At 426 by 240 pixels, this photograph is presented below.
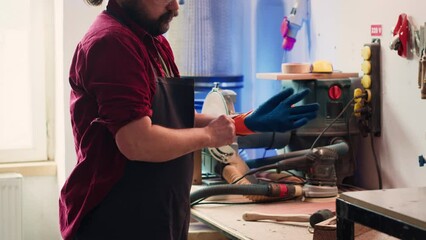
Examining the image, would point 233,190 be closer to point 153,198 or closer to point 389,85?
point 153,198

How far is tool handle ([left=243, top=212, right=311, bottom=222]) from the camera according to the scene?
1620mm

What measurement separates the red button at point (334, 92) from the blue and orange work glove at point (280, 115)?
1.63ft

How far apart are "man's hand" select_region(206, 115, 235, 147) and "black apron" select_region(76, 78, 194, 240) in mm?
89

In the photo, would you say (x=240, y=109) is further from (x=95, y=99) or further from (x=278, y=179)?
(x=95, y=99)

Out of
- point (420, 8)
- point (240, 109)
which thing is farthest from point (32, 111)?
point (420, 8)

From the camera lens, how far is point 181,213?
1440 mm

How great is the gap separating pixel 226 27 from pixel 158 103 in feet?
→ 3.40

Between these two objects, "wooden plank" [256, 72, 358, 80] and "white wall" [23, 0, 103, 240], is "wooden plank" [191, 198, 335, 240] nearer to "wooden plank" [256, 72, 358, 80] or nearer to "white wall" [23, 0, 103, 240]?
"wooden plank" [256, 72, 358, 80]

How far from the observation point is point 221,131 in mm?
1405

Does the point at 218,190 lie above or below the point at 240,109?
below

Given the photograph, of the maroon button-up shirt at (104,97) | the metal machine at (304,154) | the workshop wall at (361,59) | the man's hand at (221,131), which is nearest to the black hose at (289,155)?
the metal machine at (304,154)

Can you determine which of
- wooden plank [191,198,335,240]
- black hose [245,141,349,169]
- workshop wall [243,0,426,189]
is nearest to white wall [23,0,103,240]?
workshop wall [243,0,426,189]

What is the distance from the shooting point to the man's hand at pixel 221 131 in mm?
1389

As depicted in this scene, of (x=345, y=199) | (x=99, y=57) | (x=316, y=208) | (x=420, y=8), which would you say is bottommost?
(x=316, y=208)
